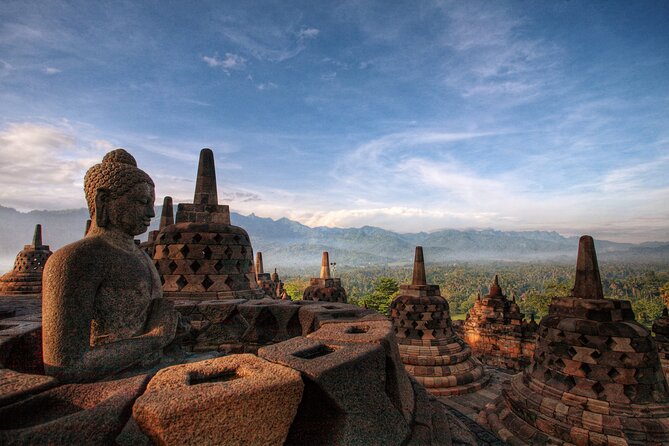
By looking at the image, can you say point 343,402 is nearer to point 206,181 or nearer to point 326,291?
point 206,181

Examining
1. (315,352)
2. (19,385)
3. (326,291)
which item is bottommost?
(326,291)

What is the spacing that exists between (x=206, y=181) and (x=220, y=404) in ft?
17.7

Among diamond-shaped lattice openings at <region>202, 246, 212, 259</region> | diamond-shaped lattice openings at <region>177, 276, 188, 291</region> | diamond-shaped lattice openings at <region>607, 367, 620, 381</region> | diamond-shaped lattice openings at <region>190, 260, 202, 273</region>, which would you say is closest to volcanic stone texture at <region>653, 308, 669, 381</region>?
diamond-shaped lattice openings at <region>607, 367, 620, 381</region>

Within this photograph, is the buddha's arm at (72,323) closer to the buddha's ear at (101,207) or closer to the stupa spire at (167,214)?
the buddha's ear at (101,207)

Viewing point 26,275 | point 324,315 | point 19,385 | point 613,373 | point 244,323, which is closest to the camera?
point 19,385

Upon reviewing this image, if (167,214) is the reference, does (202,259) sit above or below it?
below

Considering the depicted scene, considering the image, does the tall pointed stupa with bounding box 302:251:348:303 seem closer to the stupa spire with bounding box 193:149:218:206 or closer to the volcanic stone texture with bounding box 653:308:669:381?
the stupa spire with bounding box 193:149:218:206

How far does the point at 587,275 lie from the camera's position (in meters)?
5.79

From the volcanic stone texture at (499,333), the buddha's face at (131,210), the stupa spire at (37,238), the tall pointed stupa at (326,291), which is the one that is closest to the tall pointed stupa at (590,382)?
the buddha's face at (131,210)

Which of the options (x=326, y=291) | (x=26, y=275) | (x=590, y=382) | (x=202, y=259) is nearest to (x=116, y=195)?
(x=202, y=259)

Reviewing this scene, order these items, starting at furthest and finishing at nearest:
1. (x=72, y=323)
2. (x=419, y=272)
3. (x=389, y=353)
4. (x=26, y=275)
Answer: (x=26, y=275)
(x=419, y=272)
(x=389, y=353)
(x=72, y=323)

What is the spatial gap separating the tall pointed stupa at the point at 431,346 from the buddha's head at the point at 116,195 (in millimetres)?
8111

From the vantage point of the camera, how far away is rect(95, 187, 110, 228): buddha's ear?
2318 millimetres

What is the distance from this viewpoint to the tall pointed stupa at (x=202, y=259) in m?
5.24
